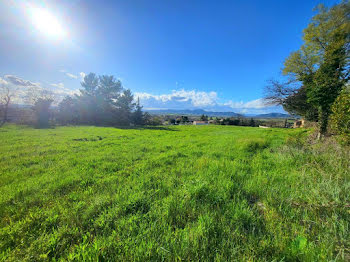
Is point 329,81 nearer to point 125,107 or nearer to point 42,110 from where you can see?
point 125,107

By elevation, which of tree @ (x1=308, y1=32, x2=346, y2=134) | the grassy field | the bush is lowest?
the grassy field

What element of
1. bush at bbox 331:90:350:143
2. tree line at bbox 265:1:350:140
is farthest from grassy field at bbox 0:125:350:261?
tree line at bbox 265:1:350:140

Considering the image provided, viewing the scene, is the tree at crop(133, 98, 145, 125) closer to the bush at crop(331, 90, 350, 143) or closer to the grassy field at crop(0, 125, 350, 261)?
the grassy field at crop(0, 125, 350, 261)

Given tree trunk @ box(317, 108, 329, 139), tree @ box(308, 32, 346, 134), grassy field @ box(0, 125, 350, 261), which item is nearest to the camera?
grassy field @ box(0, 125, 350, 261)

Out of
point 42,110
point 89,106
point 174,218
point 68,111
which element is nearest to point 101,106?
point 89,106

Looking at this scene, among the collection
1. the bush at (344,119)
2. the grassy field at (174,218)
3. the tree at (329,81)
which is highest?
the tree at (329,81)

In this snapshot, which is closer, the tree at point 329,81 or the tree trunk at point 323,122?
the tree at point 329,81

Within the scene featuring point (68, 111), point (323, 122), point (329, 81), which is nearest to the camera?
point (329, 81)

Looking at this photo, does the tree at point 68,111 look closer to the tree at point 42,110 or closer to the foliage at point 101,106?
the foliage at point 101,106

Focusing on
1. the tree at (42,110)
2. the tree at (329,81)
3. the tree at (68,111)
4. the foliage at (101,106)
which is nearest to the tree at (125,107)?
the foliage at (101,106)

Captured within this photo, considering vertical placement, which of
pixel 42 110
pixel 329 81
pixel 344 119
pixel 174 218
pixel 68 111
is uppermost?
pixel 329 81

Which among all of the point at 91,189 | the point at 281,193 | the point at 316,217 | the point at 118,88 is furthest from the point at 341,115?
the point at 118,88

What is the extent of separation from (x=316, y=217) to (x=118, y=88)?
36.9 meters

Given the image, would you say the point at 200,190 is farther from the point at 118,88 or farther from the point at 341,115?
the point at 118,88
